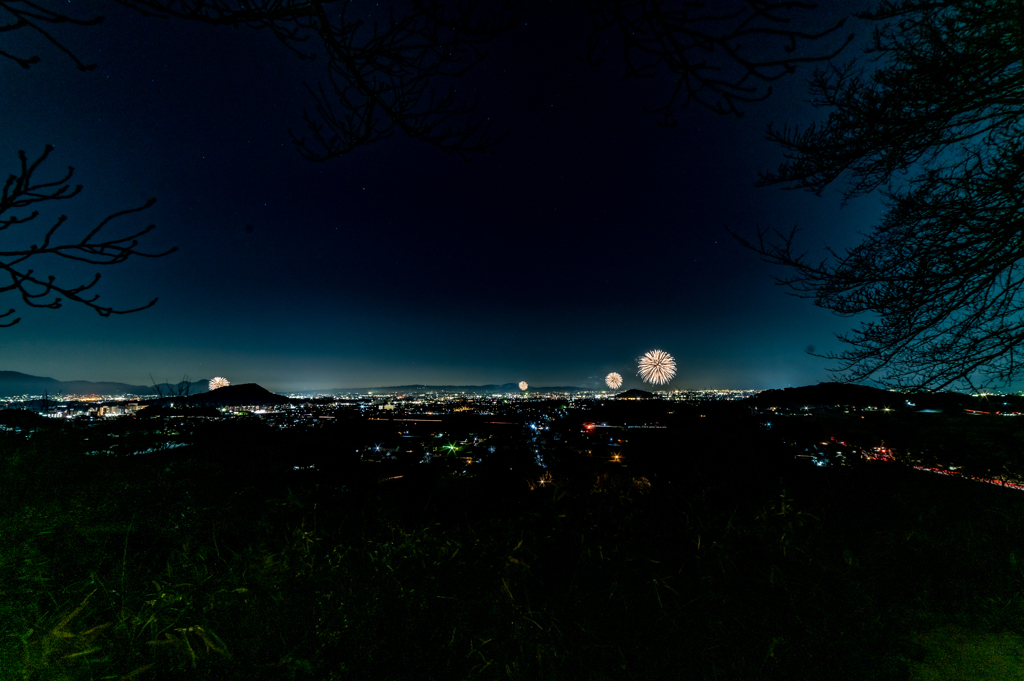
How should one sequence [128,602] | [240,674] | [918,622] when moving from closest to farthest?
[240,674]
[128,602]
[918,622]

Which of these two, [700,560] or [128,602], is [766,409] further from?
[128,602]

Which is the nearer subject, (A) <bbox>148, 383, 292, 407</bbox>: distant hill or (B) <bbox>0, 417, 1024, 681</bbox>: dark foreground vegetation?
(B) <bbox>0, 417, 1024, 681</bbox>: dark foreground vegetation

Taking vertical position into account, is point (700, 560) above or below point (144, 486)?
below

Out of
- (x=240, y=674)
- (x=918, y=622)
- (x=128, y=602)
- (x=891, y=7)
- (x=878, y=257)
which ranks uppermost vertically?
(x=891, y=7)

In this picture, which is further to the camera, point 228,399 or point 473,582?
point 228,399

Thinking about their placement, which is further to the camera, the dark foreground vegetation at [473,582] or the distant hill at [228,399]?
the distant hill at [228,399]

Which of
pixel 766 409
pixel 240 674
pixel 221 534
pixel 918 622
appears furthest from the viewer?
pixel 766 409

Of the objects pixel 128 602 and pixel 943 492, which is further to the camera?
pixel 943 492

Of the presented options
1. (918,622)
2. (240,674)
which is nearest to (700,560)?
(918,622)
